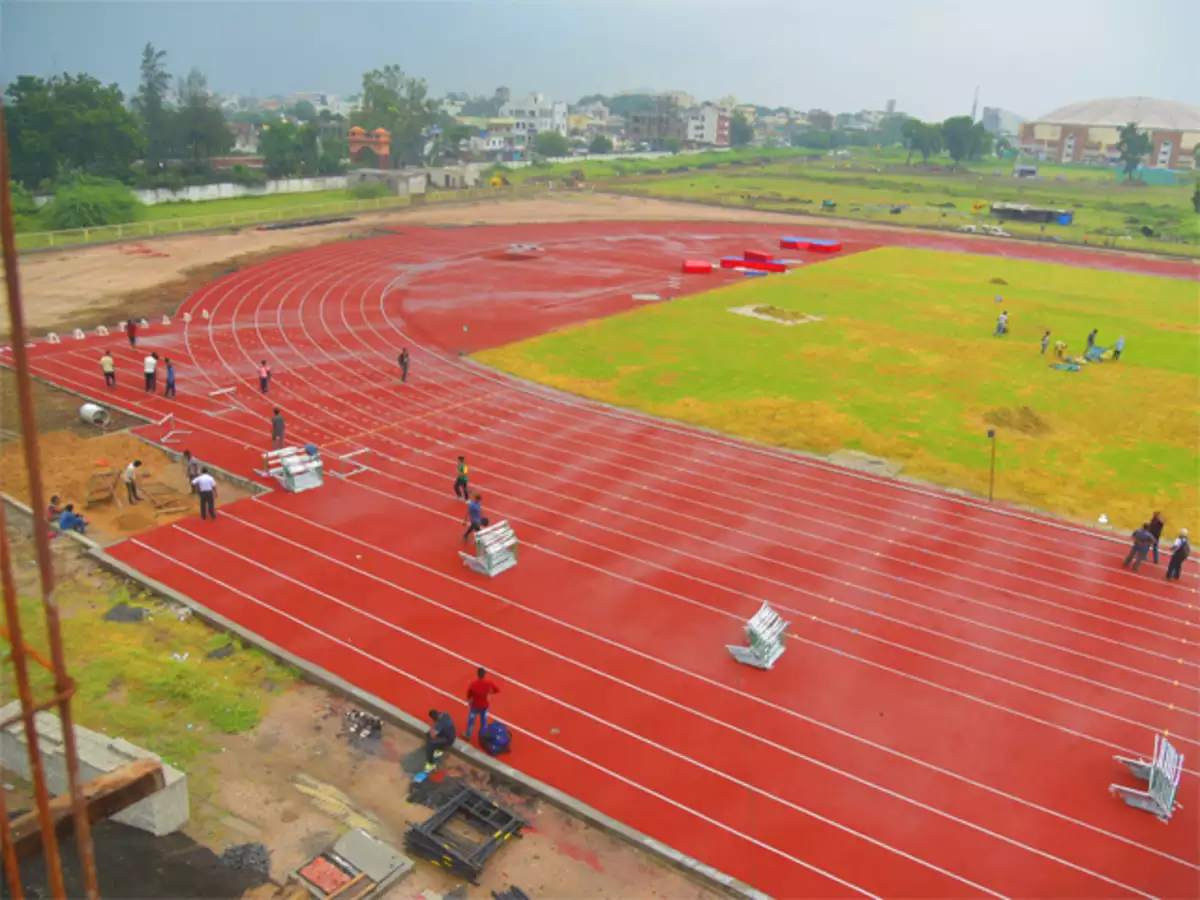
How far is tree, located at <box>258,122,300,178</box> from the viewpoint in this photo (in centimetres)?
8538

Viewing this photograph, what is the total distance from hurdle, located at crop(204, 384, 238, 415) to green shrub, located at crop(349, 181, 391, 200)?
5571cm

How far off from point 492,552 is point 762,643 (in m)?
5.34

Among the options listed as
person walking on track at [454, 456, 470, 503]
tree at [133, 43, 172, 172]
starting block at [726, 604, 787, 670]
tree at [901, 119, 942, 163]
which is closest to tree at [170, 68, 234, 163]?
tree at [133, 43, 172, 172]

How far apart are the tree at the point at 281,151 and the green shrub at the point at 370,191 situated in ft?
30.0

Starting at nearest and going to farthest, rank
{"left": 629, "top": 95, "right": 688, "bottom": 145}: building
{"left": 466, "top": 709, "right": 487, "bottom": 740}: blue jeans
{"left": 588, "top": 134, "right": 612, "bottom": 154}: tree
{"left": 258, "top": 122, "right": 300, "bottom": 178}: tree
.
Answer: {"left": 466, "top": 709, "right": 487, "bottom": 740}: blue jeans < {"left": 258, "top": 122, "right": 300, "bottom": 178}: tree < {"left": 588, "top": 134, "right": 612, "bottom": 154}: tree < {"left": 629, "top": 95, "right": 688, "bottom": 145}: building

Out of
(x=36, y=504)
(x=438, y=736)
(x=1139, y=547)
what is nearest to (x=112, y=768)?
(x=438, y=736)

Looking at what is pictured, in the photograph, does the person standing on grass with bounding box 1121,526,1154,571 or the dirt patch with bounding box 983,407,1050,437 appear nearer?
the person standing on grass with bounding box 1121,526,1154,571

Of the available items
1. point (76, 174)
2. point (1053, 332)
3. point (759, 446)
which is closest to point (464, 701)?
point (759, 446)

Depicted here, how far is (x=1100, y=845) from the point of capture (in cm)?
1127

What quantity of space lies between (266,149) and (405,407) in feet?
239

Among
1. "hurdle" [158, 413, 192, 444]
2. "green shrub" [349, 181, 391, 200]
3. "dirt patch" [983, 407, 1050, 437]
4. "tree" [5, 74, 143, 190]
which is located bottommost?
"dirt patch" [983, 407, 1050, 437]

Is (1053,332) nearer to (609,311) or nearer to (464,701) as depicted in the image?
(609,311)

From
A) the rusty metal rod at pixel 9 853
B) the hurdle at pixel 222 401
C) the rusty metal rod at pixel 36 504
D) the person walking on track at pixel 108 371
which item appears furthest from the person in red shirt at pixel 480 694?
the person walking on track at pixel 108 371

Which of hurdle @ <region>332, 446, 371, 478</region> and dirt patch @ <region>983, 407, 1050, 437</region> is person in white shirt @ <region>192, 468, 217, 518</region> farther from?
dirt patch @ <region>983, 407, 1050, 437</region>
